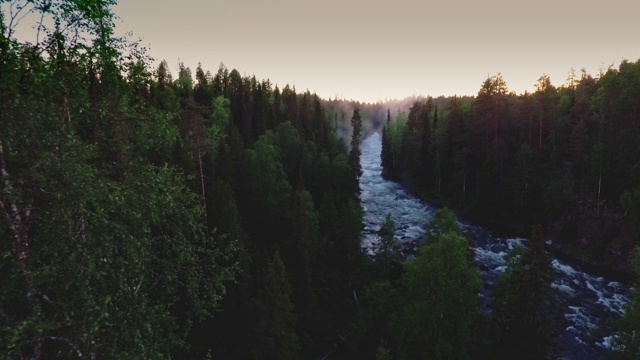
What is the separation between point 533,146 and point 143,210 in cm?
7066

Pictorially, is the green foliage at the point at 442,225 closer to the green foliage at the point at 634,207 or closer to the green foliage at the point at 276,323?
the green foliage at the point at 276,323

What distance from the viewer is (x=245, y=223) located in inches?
1662

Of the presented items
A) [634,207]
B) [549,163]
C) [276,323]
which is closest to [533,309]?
[276,323]

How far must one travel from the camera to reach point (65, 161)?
8.38 m

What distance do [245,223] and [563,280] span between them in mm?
35529

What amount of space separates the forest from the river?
4.38m

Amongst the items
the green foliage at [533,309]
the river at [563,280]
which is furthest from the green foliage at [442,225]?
the green foliage at [533,309]

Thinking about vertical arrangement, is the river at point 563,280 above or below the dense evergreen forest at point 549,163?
below

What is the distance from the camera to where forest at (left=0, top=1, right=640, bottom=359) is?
8.38 metres

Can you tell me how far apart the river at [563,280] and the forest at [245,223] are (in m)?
4.38

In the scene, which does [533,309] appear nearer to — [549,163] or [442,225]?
[442,225]

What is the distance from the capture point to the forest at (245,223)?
8.38 metres

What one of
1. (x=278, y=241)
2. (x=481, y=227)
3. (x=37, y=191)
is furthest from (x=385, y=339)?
(x=481, y=227)

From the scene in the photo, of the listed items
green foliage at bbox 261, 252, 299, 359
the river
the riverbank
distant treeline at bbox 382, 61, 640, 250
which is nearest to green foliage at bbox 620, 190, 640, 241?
distant treeline at bbox 382, 61, 640, 250
